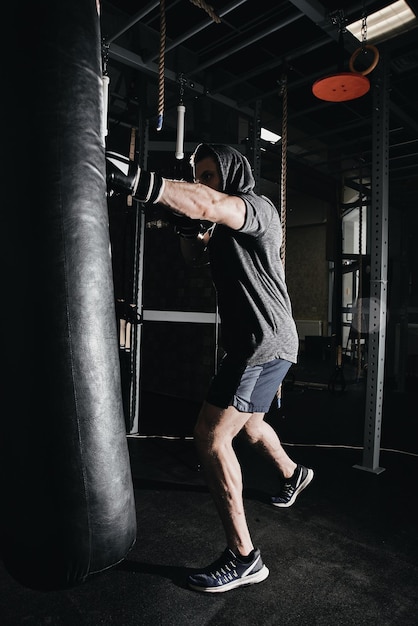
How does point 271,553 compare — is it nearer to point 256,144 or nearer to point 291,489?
point 291,489

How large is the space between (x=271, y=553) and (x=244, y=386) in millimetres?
802

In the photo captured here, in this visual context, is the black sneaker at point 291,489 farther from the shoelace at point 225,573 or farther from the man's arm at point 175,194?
the man's arm at point 175,194

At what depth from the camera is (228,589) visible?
174cm

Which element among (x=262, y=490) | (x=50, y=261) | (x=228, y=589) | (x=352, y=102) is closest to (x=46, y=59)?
→ (x=50, y=261)

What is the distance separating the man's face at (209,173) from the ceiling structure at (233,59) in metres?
0.57

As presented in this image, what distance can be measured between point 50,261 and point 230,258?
1021 millimetres

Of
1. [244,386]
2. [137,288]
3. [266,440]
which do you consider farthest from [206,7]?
[266,440]

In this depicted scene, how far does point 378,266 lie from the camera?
308 cm

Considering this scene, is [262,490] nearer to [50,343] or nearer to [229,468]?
[229,468]

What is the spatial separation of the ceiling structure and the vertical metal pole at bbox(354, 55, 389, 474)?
71mm

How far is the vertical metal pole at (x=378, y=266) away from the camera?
306 centimetres

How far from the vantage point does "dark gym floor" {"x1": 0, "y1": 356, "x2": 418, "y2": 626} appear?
63.2 inches

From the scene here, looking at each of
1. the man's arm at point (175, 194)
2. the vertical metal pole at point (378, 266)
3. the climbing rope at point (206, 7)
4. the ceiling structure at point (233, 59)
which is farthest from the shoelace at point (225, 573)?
the climbing rope at point (206, 7)

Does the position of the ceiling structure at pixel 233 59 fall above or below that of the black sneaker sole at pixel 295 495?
above
